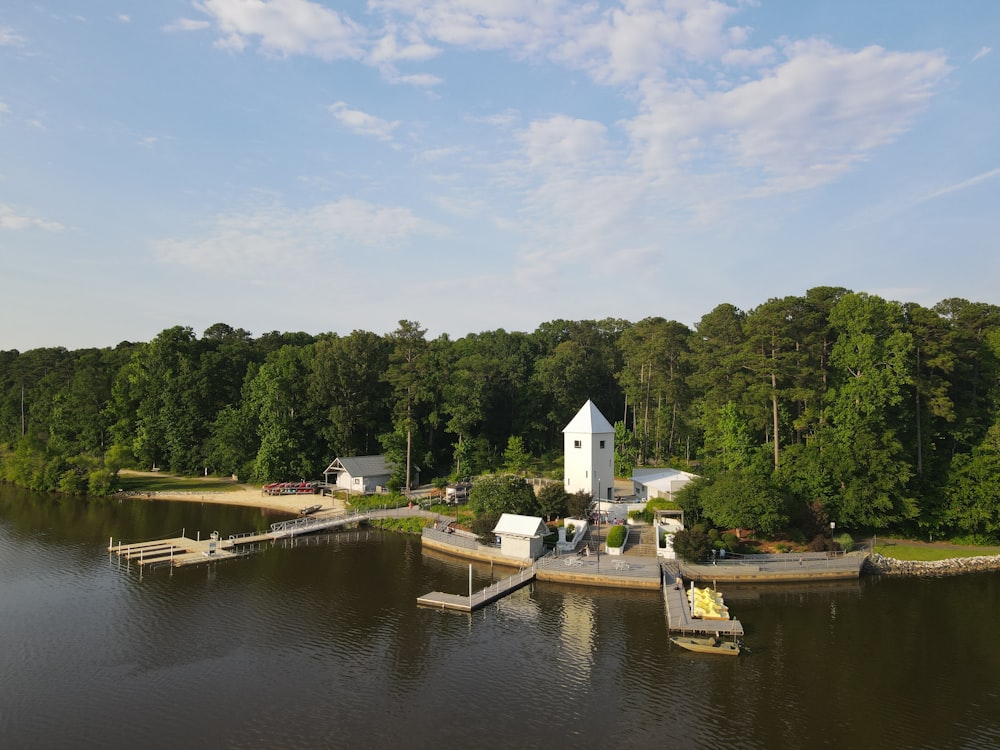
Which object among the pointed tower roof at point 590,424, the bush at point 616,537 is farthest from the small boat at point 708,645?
the pointed tower roof at point 590,424

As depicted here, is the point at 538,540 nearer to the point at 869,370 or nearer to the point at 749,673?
the point at 749,673

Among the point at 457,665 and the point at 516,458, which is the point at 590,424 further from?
the point at 457,665

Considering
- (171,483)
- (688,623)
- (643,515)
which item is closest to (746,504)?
(643,515)

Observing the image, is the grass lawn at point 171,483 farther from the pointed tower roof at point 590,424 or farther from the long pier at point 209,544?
the pointed tower roof at point 590,424

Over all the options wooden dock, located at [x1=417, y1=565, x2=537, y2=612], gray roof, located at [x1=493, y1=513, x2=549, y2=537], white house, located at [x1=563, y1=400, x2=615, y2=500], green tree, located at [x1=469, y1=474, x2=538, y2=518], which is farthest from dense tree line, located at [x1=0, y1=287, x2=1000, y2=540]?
wooden dock, located at [x1=417, y1=565, x2=537, y2=612]

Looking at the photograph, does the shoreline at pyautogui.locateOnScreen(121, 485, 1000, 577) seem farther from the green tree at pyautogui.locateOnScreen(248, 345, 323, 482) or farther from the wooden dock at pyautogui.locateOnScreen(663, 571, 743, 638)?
the wooden dock at pyautogui.locateOnScreen(663, 571, 743, 638)
